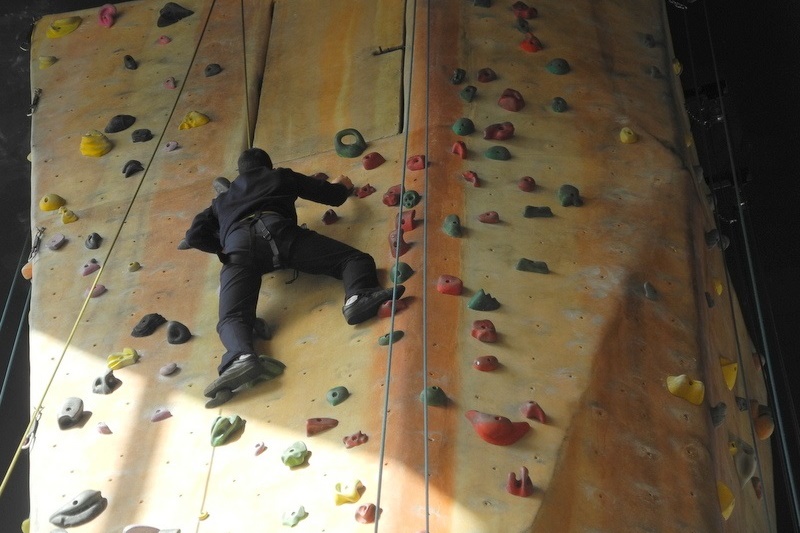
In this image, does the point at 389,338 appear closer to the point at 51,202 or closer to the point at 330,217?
the point at 330,217

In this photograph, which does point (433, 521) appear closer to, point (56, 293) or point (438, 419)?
point (438, 419)

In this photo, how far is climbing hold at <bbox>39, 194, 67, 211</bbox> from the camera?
526 centimetres

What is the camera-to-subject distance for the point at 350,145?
5.10 meters

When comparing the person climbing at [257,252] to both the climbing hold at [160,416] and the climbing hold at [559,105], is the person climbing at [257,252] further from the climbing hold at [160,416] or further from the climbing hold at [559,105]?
the climbing hold at [559,105]

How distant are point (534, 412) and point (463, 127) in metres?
1.63

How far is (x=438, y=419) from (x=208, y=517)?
0.83 meters

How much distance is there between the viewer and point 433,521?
3.45 meters

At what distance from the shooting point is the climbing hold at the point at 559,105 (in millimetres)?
5125

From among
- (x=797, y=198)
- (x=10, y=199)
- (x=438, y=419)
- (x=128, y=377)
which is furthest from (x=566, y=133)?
(x=10, y=199)

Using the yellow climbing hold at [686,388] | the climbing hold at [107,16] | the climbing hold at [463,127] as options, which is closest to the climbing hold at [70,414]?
the climbing hold at [463,127]

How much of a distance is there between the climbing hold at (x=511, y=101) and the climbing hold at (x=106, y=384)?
2.09 metres

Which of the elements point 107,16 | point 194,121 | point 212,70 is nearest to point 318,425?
point 194,121

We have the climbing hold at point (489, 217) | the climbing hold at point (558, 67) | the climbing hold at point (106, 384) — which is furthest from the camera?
the climbing hold at point (558, 67)

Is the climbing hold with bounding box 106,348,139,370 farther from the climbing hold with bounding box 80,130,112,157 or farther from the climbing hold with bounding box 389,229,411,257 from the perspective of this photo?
the climbing hold with bounding box 80,130,112,157
